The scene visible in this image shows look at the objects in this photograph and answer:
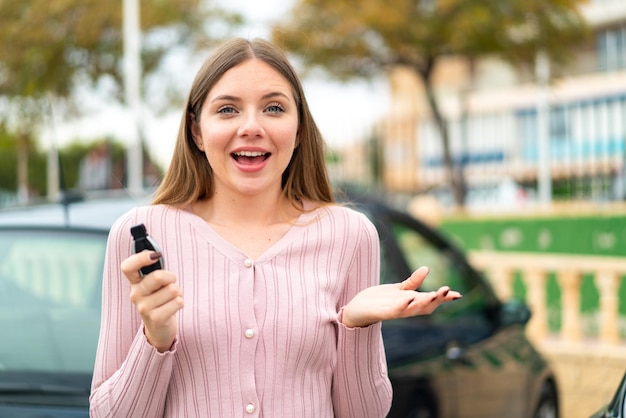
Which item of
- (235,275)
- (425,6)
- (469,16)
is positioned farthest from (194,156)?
(425,6)

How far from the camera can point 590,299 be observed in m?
9.76

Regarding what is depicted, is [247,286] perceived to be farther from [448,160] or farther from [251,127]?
[448,160]

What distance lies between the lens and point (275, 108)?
214 cm

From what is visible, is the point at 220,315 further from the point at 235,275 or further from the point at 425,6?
the point at 425,6

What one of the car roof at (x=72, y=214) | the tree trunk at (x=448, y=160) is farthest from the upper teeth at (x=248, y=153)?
the tree trunk at (x=448, y=160)

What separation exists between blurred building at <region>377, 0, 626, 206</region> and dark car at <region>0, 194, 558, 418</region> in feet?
27.9

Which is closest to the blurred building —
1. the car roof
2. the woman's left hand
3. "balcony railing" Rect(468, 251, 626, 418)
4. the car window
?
"balcony railing" Rect(468, 251, 626, 418)

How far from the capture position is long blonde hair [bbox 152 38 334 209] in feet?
7.02

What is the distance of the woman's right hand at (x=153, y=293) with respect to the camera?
1753 millimetres

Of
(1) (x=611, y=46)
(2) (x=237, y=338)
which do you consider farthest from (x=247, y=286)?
(1) (x=611, y=46)

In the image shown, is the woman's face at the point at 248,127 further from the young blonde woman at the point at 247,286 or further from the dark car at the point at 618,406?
the dark car at the point at 618,406

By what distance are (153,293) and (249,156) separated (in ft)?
1.46

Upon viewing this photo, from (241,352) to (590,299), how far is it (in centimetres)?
833

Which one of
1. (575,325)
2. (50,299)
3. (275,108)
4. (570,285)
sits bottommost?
(575,325)
